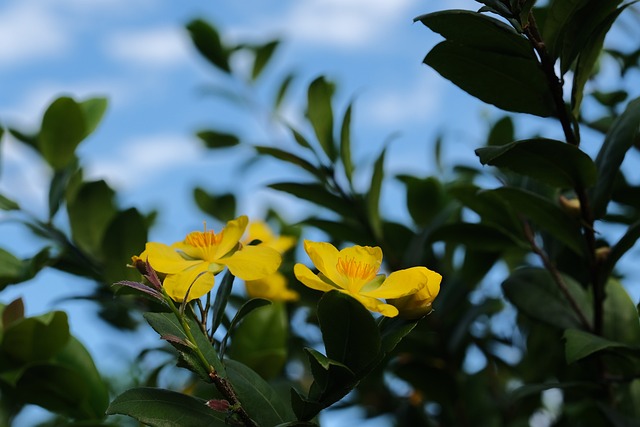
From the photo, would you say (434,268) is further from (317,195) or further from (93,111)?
(93,111)

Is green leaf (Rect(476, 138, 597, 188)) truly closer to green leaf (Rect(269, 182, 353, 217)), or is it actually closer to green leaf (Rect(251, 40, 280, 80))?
green leaf (Rect(269, 182, 353, 217))

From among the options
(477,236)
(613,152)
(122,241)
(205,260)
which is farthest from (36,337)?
(613,152)

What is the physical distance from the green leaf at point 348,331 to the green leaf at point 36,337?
18.1 inches

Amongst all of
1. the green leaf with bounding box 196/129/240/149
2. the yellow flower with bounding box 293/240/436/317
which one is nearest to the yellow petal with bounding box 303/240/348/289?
the yellow flower with bounding box 293/240/436/317

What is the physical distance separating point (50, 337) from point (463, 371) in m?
0.79

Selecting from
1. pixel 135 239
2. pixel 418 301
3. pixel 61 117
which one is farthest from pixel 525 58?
pixel 61 117

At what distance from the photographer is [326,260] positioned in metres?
0.73

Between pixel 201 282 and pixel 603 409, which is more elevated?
pixel 201 282

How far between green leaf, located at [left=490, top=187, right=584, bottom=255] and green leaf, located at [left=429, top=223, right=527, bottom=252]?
17 centimetres

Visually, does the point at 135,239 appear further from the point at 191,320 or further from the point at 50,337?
the point at 191,320

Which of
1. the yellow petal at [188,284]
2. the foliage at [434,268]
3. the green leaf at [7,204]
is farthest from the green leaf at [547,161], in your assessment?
the green leaf at [7,204]

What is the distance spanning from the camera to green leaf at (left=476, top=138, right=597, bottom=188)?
2.81 feet

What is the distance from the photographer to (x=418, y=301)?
72 cm

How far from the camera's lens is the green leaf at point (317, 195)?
4.07ft
